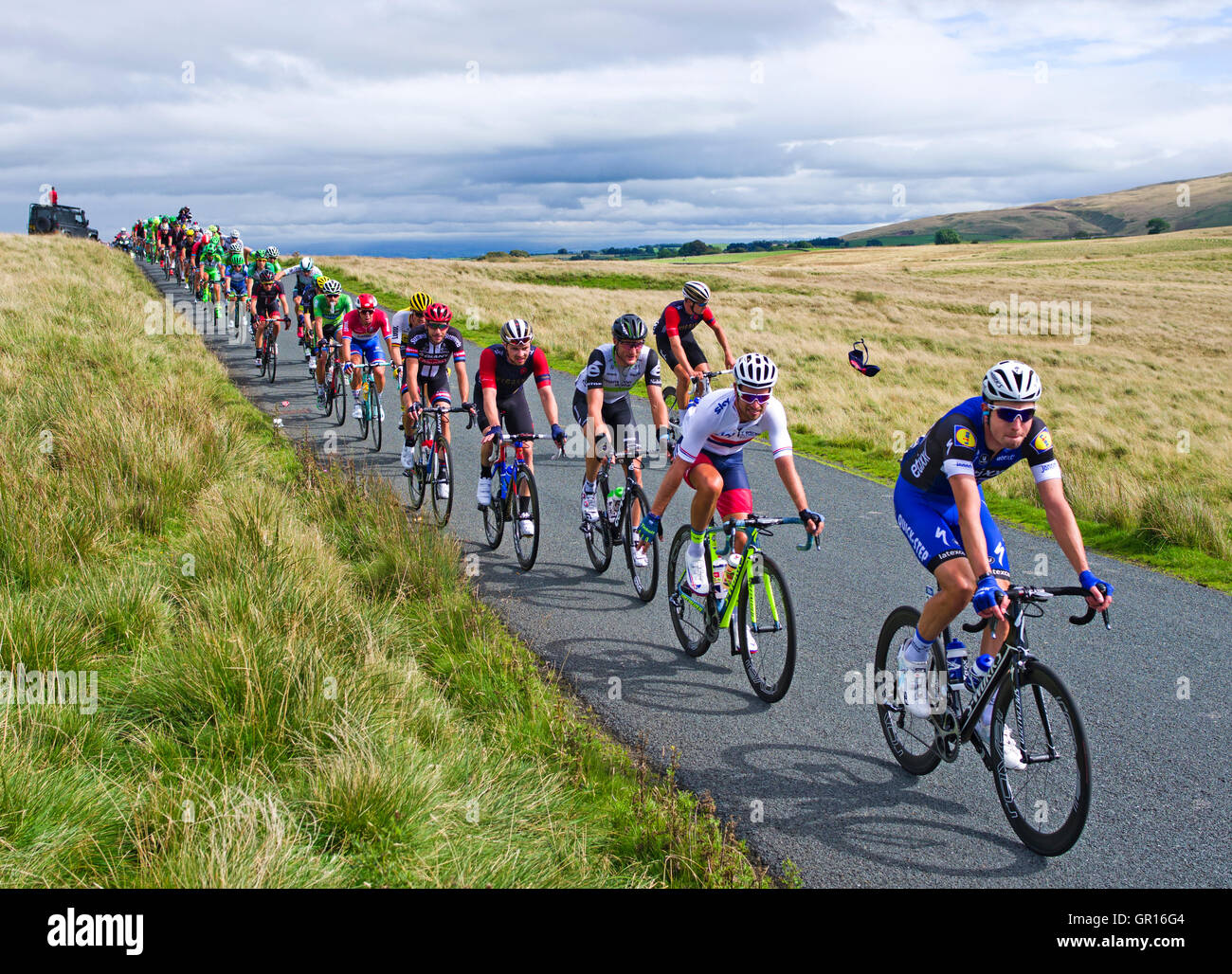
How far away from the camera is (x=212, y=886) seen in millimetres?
3160

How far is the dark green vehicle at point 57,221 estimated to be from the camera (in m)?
52.1

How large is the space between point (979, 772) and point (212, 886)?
3.97m

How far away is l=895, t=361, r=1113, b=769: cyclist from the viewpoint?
4.25 meters

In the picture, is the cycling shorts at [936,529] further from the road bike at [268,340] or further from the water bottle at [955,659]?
Result: the road bike at [268,340]

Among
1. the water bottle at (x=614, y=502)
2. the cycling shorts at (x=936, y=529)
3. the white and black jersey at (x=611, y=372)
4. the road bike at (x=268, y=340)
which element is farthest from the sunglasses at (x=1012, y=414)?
the road bike at (x=268, y=340)

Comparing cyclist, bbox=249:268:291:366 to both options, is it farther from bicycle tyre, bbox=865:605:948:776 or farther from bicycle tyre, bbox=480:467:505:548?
bicycle tyre, bbox=865:605:948:776

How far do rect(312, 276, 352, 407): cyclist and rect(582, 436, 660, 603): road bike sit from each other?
26.6ft

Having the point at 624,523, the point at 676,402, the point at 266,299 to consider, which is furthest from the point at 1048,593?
the point at 266,299

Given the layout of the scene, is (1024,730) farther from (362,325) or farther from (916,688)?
(362,325)

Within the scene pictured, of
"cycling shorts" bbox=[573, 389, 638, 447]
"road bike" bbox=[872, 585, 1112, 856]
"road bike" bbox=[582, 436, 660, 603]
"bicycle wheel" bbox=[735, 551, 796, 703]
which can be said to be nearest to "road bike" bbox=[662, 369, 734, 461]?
"cycling shorts" bbox=[573, 389, 638, 447]

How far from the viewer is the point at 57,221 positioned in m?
52.7

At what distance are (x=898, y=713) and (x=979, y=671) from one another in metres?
0.69
